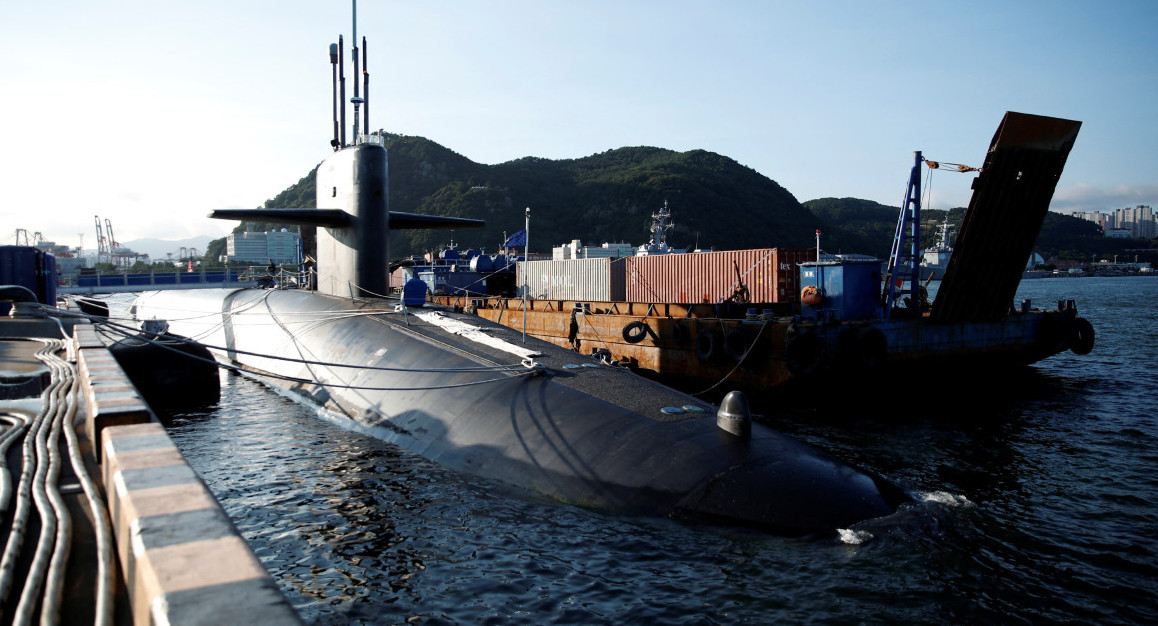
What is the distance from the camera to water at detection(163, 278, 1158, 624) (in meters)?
6.62

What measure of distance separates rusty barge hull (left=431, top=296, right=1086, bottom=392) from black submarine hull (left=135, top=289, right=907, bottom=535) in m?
7.34

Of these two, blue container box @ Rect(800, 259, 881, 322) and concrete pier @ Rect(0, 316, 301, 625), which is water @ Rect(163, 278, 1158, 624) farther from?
blue container box @ Rect(800, 259, 881, 322)

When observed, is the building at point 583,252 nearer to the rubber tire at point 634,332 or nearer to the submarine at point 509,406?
the rubber tire at point 634,332

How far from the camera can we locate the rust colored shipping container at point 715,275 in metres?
25.6

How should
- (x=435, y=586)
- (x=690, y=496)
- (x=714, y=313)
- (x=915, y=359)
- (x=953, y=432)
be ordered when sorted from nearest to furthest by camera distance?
(x=435, y=586) < (x=690, y=496) < (x=953, y=432) < (x=915, y=359) < (x=714, y=313)

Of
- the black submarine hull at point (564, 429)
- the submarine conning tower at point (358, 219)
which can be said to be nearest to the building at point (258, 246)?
the submarine conning tower at point (358, 219)

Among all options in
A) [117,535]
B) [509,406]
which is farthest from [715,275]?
[117,535]

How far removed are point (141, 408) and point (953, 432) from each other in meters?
14.6

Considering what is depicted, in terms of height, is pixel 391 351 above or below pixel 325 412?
above

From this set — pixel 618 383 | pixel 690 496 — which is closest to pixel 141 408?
pixel 690 496

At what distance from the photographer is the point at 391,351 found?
13.1 meters

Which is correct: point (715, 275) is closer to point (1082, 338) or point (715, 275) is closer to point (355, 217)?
→ point (1082, 338)

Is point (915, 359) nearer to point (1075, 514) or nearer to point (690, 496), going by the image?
point (1075, 514)

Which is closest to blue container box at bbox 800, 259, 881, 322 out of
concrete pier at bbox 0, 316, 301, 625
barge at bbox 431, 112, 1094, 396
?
barge at bbox 431, 112, 1094, 396
